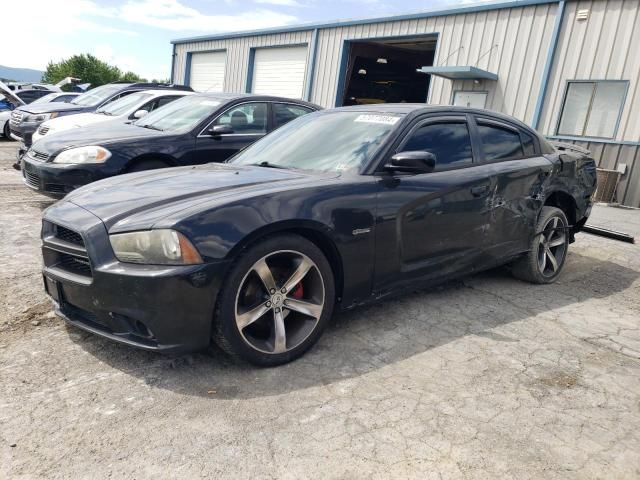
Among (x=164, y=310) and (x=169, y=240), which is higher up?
(x=169, y=240)

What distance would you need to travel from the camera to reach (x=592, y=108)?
1089cm

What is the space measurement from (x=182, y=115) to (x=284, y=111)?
4.36 ft

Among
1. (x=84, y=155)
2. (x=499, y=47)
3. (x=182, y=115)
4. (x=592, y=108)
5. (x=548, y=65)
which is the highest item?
(x=499, y=47)

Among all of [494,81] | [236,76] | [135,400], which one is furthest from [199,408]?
[236,76]

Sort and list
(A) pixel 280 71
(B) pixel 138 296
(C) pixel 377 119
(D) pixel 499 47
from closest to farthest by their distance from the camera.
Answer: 1. (B) pixel 138 296
2. (C) pixel 377 119
3. (D) pixel 499 47
4. (A) pixel 280 71

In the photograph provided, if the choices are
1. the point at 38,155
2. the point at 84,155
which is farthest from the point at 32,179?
the point at 84,155

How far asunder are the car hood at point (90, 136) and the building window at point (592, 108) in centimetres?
933

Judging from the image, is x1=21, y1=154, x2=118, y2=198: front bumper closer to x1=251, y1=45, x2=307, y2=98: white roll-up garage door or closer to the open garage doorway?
the open garage doorway

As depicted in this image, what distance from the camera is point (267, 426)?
7.61 feet

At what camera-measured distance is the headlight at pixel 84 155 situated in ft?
17.7

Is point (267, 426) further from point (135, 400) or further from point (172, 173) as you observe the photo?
point (172, 173)

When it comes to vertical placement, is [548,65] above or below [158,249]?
above

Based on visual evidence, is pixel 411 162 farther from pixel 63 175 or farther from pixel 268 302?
pixel 63 175

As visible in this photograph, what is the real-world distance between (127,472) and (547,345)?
2688 millimetres
